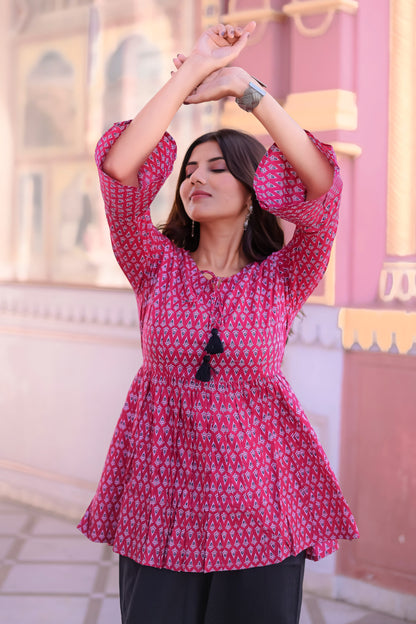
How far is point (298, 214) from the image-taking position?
159 centimetres

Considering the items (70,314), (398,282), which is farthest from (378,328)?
(70,314)

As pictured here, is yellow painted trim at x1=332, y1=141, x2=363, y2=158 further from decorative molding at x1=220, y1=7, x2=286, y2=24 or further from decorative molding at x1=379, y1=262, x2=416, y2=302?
decorative molding at x1=220, y1=7, x2=286, y2=24

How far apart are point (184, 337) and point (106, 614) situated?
1637mm

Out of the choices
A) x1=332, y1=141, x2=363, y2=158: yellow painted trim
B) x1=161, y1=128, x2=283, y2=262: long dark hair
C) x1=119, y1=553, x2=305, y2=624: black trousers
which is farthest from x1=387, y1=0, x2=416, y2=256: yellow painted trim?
x1=119, y1=553, x2=305, y2=624: black trousers

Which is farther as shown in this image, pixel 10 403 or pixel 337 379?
pixel 10 403

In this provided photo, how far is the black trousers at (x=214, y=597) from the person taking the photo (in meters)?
1.53

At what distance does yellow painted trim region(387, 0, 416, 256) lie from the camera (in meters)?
2.82

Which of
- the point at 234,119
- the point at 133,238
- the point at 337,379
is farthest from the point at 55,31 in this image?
the point at 133,238

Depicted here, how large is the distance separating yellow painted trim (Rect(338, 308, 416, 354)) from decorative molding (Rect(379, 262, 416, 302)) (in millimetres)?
152

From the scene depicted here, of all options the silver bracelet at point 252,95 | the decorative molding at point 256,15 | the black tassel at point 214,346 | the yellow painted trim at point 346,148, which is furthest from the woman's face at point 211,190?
the decorative molding at point 256,15

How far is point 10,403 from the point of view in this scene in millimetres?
4273

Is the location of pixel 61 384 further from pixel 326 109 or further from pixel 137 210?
Answer: pixel 137 210

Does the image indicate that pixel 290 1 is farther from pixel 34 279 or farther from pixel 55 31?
pixel 34 279

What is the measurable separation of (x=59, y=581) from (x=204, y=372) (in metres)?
1.92
